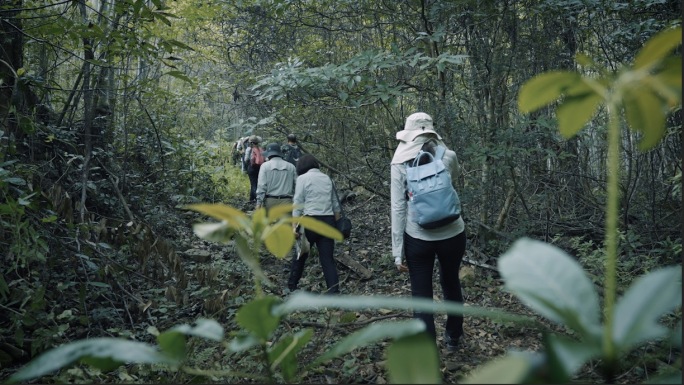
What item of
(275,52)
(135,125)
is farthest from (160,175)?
(275,52)

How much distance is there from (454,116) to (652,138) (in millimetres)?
6317

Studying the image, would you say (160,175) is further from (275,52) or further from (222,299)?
(222,299)

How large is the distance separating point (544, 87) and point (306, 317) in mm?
4686

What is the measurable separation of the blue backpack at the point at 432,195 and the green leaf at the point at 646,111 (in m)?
3.27

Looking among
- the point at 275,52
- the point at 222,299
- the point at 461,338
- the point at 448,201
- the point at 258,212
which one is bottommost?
the point at 461,338

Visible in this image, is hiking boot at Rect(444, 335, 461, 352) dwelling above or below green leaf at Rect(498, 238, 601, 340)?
below

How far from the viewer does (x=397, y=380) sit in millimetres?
472

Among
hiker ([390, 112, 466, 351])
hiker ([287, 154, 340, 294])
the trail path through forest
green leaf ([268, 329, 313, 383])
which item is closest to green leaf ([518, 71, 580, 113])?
green leaf ([268, 329, 313, 383])

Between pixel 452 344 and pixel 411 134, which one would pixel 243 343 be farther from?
pixel 452 344

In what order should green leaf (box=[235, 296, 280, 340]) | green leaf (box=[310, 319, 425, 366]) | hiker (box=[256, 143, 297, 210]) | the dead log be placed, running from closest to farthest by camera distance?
green leaf (box=[310, 319, 425, 366]), green leaf (box=[235, 296, 280, 340]), the dead log, hiker (box=[256, 143, 297, 210])

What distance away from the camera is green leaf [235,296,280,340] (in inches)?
24.1

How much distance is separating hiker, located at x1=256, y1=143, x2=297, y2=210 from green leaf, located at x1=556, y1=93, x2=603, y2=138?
666cm

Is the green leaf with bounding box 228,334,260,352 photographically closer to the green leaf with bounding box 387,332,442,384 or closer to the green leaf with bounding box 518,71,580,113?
the green leaf with bounding box 387,332,442,384

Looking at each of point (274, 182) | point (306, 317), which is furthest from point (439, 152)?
point (274, 182)
